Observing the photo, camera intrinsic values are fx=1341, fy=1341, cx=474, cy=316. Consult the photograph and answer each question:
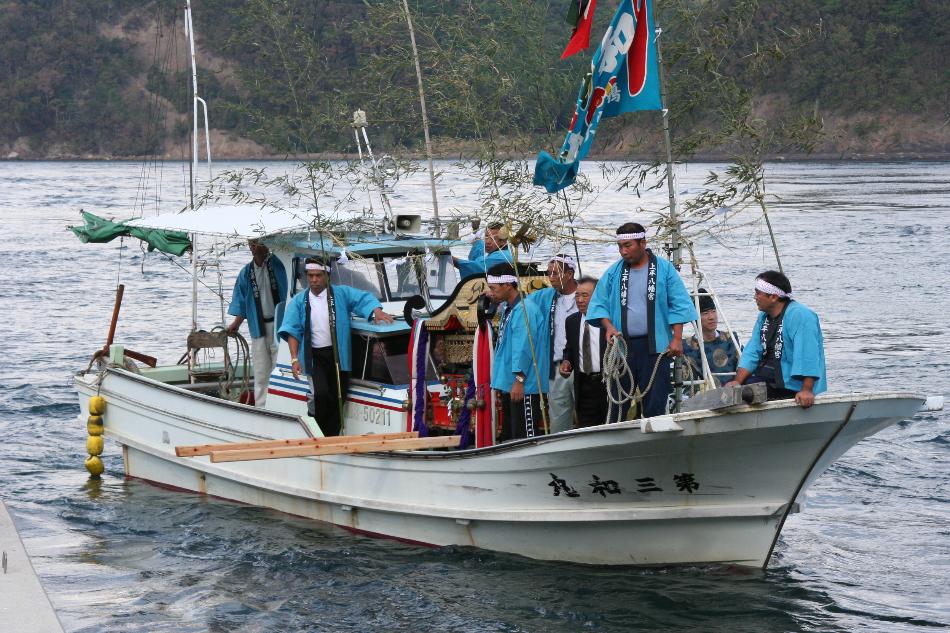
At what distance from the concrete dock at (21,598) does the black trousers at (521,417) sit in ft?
12.4

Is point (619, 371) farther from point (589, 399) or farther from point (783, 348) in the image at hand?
point (783, 348)

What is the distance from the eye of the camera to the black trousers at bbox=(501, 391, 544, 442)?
10.6 metres

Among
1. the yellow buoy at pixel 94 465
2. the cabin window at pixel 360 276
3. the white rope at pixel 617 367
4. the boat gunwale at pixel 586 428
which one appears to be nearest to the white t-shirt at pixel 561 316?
the white rope at pixel 617 367

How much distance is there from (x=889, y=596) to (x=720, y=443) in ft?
7.85

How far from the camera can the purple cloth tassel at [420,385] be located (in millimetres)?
11055

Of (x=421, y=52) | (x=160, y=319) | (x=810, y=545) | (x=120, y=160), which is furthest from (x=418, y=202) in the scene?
(x=120, y=160)

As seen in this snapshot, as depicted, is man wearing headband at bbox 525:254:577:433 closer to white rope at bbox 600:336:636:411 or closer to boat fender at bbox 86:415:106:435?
white rope at bbox 600:336:636:411

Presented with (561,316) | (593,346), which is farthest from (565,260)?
(593,346)

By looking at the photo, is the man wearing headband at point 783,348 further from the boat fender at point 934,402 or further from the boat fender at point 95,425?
the boat fender at point 95,425

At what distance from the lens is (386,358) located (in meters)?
11.7

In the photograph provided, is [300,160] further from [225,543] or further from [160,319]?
[160,319]

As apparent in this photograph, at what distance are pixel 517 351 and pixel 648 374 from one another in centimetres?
110

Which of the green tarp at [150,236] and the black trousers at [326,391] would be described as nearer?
the black trousers at [326,391]

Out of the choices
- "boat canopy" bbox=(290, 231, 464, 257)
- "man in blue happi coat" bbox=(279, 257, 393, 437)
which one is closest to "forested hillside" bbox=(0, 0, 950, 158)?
"boat canopy" bbox=(290, 231, 464, 257)
